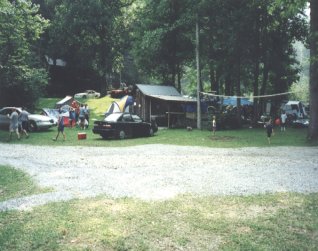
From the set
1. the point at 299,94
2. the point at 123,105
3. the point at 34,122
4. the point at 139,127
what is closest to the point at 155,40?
the point at 123,105

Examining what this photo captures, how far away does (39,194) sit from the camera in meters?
9.42

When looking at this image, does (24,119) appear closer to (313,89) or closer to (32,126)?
(32,126)

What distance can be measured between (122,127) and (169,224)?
Answer: 17.3 metres

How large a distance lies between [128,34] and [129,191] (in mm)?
44765

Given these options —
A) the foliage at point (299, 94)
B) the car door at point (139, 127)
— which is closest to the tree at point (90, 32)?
the car door at point (139, 127)

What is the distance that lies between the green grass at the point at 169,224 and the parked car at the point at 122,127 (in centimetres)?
1470

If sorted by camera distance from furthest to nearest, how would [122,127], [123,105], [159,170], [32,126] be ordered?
[123,105] < [32,126] < [122,127] < [159,170]

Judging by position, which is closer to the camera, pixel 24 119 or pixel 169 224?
pixel 169 224

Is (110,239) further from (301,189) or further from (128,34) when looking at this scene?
(128,34)

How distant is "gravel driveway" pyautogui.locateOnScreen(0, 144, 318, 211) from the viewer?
964cm

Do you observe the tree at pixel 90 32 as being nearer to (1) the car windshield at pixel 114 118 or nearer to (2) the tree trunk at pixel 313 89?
(1) the car windshield at pixel 114 118

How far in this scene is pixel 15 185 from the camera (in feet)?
35.0

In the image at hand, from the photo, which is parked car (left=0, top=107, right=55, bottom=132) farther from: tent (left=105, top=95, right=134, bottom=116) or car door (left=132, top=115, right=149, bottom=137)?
tent (left=105, top=95, right=134, bottom=116)

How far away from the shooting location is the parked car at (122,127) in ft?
76.8
